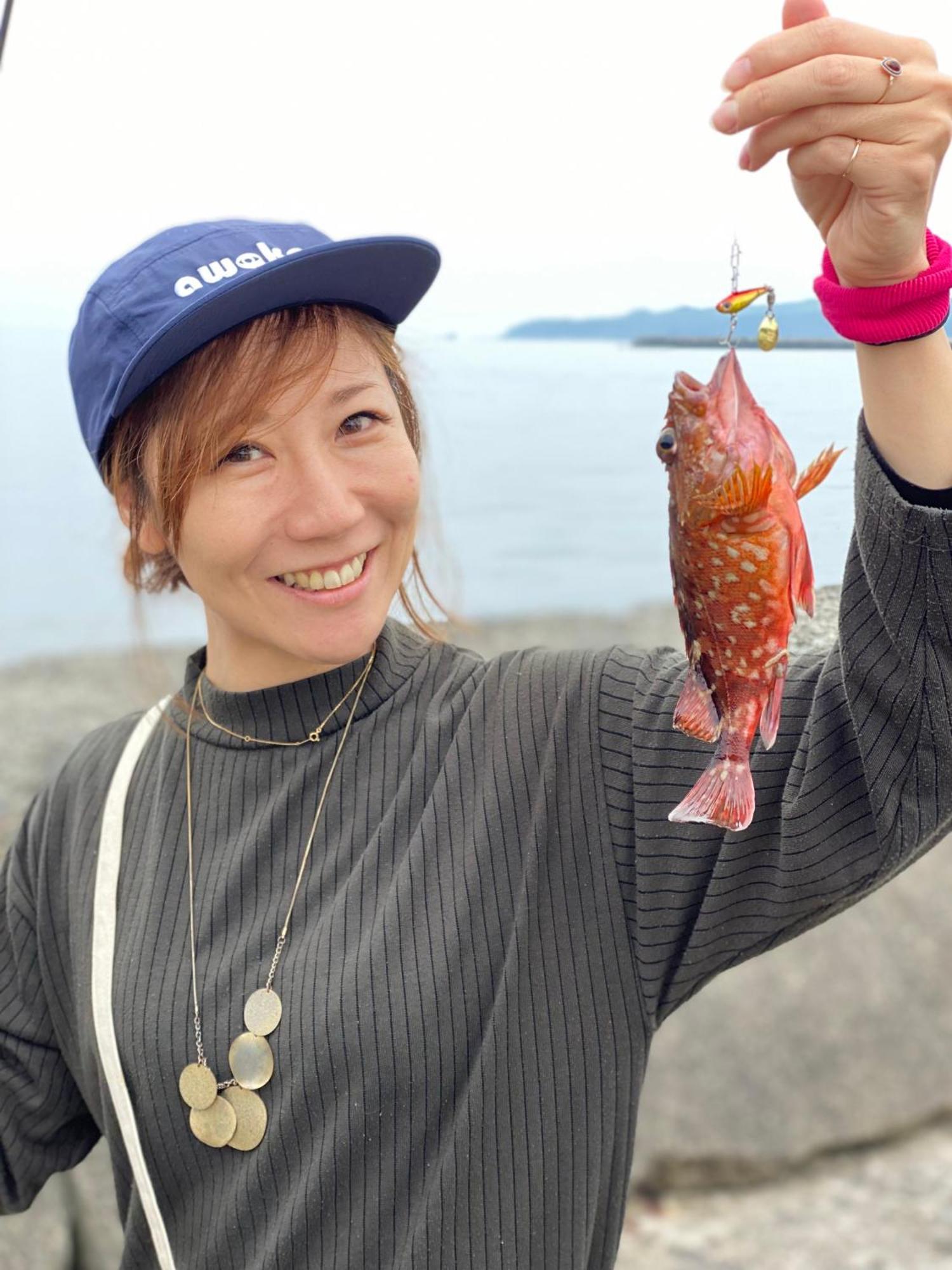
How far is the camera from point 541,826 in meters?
1.58

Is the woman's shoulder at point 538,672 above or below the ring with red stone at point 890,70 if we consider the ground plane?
below

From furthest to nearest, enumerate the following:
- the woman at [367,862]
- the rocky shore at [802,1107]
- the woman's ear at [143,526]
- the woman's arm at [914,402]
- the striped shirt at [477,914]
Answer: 1. the rocky shore at [802,1107]
2. the woman's ear at [143,526]
3. the woman at [367,862]
4. the striped shirt at [477,914]
5. the woman's arm at [914,402]

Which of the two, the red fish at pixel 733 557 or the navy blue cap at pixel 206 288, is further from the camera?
the navy blue cap at pixel 206 288

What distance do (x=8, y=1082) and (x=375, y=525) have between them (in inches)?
38.0

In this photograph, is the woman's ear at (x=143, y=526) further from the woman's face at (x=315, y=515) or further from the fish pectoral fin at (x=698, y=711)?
the fish pectoral fin at (x=698, y=711)

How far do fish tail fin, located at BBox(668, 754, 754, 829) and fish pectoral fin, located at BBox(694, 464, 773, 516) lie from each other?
9.3 inches

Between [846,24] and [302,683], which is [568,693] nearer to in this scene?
[302,683]

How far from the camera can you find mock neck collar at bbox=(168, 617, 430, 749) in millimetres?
1798

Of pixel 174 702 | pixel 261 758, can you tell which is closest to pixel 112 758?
pixel 174 702

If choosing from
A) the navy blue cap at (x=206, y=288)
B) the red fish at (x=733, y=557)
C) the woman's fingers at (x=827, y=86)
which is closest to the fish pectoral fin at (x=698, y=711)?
the red fish at (x=733, y=557)

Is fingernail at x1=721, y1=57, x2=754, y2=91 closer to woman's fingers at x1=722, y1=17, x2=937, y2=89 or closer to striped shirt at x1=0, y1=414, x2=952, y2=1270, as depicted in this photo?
woman's fingers at x1=722, y1=17, x2=937, y2=89

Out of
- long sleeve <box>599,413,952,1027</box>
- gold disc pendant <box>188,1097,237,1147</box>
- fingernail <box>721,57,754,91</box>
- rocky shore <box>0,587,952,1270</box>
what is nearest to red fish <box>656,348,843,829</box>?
long sleeve <box>599,413,952,1027</box>

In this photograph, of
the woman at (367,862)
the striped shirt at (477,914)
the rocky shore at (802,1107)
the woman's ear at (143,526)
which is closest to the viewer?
the striped shirt at (477,914)

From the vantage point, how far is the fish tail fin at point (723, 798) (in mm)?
1178
